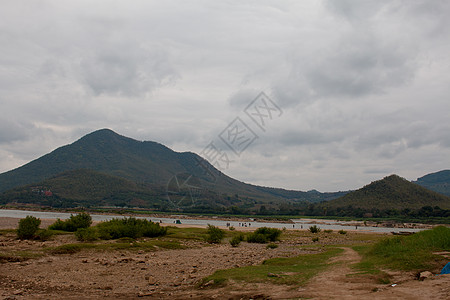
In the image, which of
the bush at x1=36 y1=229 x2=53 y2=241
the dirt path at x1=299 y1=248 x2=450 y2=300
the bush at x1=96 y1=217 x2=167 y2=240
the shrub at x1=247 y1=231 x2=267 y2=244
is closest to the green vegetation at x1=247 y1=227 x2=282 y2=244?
the shrub at x1=247 y1=231 x2=267 y2=244

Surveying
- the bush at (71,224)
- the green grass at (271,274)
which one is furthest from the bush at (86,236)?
the green grass at (271,274)

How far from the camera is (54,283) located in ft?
48.5

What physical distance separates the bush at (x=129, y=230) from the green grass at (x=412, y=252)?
18.7 metres

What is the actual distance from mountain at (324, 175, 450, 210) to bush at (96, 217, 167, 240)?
11221cm

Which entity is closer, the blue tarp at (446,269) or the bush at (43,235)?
the blue tarp at (446,269)

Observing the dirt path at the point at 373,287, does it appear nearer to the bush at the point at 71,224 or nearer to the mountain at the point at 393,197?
the bush at the point at 71,224

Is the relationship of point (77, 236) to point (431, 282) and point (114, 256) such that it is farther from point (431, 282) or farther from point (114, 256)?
point (431, 282)

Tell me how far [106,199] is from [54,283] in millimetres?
165830

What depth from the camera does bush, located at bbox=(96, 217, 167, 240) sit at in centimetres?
2934

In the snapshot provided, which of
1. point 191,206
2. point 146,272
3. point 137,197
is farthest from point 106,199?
point 146,272

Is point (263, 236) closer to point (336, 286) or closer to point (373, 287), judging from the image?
point (336, 286)

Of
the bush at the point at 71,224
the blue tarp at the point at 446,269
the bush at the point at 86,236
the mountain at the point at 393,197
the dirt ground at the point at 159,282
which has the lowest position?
the dirt ground at the point at 159,282

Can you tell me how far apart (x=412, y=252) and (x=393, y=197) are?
438 ft

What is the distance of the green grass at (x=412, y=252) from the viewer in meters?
13.7
